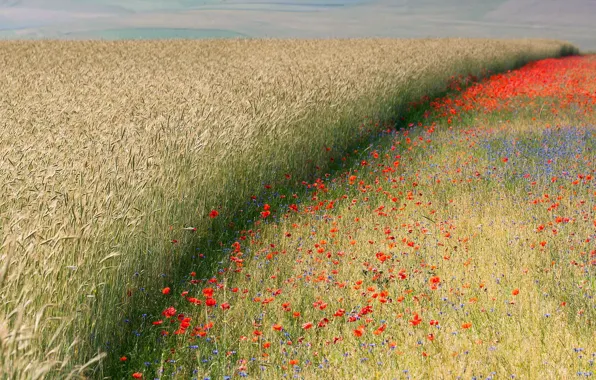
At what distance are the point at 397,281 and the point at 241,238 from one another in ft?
5.15

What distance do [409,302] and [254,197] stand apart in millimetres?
2347

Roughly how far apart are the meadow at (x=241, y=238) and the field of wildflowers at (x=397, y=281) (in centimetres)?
2

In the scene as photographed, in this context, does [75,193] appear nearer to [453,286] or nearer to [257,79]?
[453,286]

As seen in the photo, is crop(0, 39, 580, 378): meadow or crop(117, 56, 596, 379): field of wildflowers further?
crop(117, 56, 596, 379): field of wildflowers

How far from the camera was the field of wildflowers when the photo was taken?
123 inches

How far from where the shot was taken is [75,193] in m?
2.97

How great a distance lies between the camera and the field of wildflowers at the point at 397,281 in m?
3.11

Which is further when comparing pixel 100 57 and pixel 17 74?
pixel 100 57

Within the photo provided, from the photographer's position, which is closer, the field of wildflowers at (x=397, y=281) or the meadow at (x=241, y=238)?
the meadow at (x=241, y=238)

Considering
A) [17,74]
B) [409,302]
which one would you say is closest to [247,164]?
[409,302]

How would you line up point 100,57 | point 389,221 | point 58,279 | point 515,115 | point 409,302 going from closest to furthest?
point 58,279
point 409,302
point 389,221
point 515,115
point 100,57

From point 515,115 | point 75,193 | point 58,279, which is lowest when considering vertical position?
point 515,115

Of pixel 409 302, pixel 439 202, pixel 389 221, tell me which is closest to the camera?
pixel 409 302

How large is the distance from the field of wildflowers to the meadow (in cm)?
2
